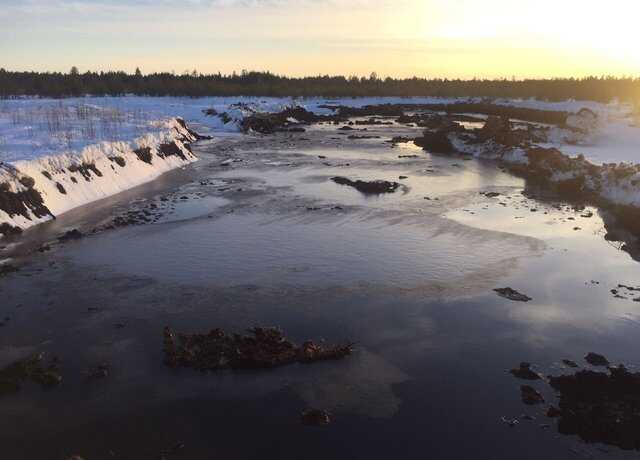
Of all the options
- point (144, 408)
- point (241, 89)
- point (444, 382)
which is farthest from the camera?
point (241, 89)

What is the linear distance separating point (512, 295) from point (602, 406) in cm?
549

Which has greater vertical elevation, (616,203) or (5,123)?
(5,123)

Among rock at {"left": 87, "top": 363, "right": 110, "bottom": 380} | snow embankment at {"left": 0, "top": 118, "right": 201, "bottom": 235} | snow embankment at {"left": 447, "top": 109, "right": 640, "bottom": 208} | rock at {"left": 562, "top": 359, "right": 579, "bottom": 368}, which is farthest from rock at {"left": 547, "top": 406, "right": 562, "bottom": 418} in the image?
snow embankment at {"left": 0, "top": 118, "right": 201, "bottom": 235}

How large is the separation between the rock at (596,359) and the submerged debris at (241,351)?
5.34 metres

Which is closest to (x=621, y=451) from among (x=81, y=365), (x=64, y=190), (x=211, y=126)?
(x=81, y=365)

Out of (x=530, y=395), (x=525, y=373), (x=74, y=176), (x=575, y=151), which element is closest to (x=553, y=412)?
(x=530, y=395)

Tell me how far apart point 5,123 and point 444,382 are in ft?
106

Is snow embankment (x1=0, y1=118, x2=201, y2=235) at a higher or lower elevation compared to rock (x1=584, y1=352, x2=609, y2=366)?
higher

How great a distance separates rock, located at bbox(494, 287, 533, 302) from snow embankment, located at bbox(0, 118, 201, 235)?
58.8 feet

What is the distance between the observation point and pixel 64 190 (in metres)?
25.6

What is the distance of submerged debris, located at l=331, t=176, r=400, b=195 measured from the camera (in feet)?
101

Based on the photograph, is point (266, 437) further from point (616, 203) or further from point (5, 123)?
point (5, 123)

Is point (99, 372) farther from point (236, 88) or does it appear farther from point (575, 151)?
point (236, 88)

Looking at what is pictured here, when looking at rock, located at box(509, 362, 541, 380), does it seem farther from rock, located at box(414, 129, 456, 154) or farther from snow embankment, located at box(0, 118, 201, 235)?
rock, located at box(414, 129, 456, 154)
